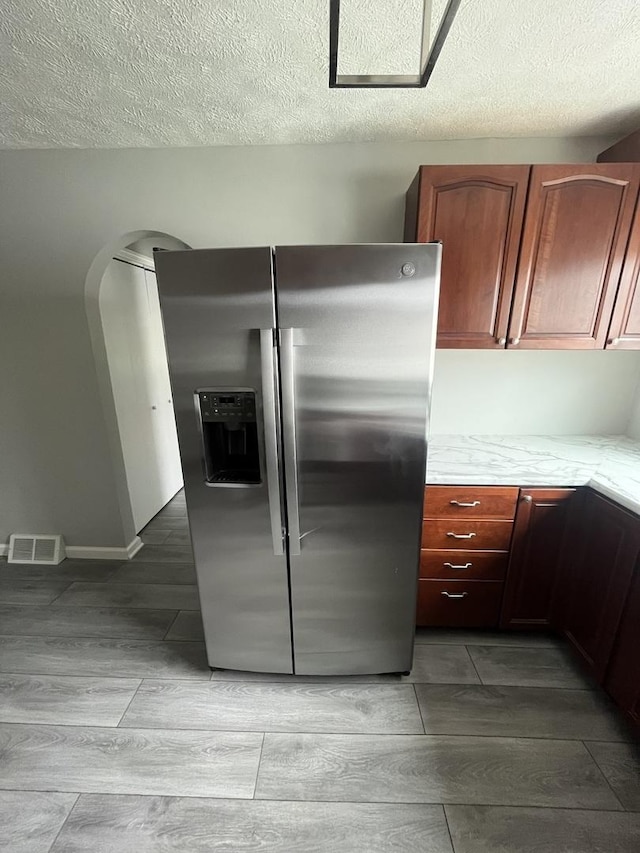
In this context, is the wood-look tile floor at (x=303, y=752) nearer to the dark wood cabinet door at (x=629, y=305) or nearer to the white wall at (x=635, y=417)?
the white wall at (x=635, y=417)

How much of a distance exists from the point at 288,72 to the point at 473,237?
3.32ft

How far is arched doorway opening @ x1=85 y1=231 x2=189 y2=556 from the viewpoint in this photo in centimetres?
224

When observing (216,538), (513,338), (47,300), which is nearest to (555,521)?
(513,338)

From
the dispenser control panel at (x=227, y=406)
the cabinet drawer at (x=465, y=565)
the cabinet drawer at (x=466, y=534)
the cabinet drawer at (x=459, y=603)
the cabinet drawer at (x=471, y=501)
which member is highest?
the dispenser control panel at (x=227, y=406)

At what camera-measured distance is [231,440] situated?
1.54 m

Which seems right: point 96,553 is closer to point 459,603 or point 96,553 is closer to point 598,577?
point 459,603

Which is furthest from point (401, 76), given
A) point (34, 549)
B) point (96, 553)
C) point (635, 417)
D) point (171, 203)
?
point (34, 549)

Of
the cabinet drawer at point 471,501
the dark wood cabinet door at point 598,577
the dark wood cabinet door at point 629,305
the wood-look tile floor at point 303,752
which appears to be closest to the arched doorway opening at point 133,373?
the wood-look tile floor at point 303,752

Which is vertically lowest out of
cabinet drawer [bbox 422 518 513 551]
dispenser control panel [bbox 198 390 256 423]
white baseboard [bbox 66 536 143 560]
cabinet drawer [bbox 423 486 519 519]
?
white baseboard [bbox 66 536 143 560]

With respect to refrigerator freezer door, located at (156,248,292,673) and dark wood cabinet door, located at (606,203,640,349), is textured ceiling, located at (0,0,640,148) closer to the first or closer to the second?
dark wood cabinet door, located at (606,203,640,349)

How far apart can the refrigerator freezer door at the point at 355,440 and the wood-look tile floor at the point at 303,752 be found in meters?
0.26

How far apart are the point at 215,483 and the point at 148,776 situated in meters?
1.10

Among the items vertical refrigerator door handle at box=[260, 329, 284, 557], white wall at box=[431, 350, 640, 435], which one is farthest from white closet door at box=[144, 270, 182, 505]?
white wall at box=[431, 350, 640, 435]

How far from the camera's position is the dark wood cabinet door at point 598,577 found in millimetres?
1434
